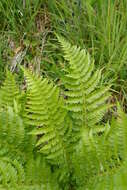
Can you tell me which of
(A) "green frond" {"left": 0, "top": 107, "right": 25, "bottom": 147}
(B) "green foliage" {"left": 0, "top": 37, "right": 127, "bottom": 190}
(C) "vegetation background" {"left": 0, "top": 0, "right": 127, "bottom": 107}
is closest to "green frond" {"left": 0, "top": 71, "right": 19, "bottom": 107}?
(B) "green foliage" {"left": 0, "top": 37, "right": 127, "bottom": 190}

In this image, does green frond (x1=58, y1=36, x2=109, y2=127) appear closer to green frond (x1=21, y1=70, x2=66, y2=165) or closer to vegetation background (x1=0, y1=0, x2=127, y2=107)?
green frond (x1=21, y1=70, x2=66, y2=165)

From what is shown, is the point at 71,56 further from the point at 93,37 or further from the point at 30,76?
the point at 93,37

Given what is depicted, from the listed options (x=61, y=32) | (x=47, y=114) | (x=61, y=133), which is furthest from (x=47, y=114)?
(x=61, y=32)

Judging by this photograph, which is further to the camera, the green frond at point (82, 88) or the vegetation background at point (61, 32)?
the vegetation background at point (61, 32)

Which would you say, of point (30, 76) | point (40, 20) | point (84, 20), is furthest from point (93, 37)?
point (30, 76)

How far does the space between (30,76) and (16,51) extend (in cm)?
63

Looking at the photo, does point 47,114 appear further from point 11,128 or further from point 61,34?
point 61,34

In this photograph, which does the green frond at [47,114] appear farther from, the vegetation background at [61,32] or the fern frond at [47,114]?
the vegetation background at [61,32]

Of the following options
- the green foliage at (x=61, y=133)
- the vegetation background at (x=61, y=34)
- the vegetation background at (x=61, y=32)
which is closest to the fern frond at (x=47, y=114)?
the green foliage at (x=61, y=133)

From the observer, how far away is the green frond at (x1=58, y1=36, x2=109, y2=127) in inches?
65.0

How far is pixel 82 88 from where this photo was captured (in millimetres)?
1665

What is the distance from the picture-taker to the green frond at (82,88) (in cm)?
165

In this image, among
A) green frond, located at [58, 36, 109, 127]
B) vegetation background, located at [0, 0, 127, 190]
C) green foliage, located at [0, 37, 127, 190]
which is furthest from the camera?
vegetation background, located at [0, 0, 127, 190]

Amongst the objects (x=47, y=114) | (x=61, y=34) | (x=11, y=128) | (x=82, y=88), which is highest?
(x=61, y=34)
